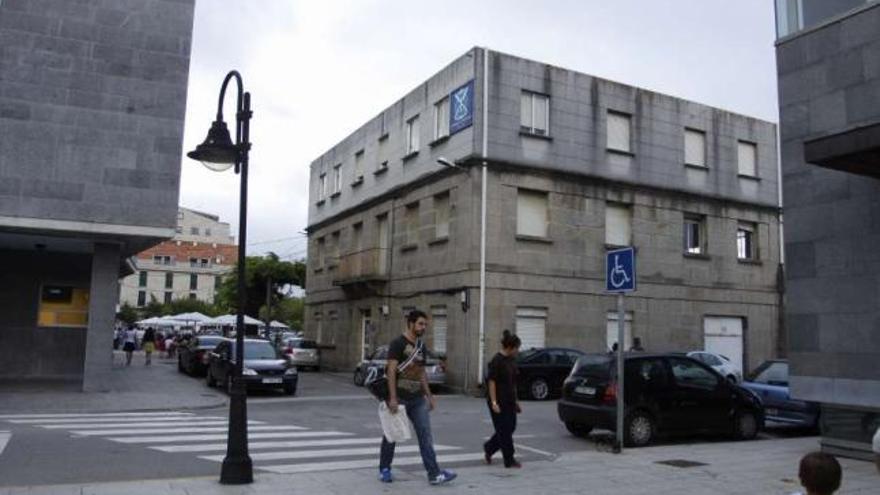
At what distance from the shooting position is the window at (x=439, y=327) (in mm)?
24922

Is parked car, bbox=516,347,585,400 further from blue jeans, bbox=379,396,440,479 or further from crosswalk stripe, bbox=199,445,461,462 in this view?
blue jeans, bbox=379,396,440,479

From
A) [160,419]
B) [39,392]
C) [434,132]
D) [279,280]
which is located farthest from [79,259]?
[279,280]

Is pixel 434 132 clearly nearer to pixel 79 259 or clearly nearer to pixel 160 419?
pixel 79 259

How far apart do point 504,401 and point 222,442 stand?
15.5ft

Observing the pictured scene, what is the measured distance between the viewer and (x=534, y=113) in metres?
25.1

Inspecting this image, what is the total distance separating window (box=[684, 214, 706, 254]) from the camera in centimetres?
2812

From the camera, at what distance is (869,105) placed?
34.8 feet

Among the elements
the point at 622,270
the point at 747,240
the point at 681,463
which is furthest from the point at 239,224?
the point at 747,240

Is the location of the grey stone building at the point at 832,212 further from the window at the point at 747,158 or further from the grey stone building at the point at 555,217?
the window at the point at 747,158

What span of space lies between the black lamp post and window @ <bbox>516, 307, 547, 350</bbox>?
15560 millimetres

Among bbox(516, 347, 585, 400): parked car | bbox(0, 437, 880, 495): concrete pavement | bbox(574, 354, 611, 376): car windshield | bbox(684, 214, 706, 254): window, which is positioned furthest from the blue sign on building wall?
bbox(0, 437, 880, 495): concrete pavement

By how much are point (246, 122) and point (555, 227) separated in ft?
54.4

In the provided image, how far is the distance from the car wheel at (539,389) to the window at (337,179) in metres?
16.7

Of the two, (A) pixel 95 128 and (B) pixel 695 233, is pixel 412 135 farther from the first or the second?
(A) pixel 95 128
